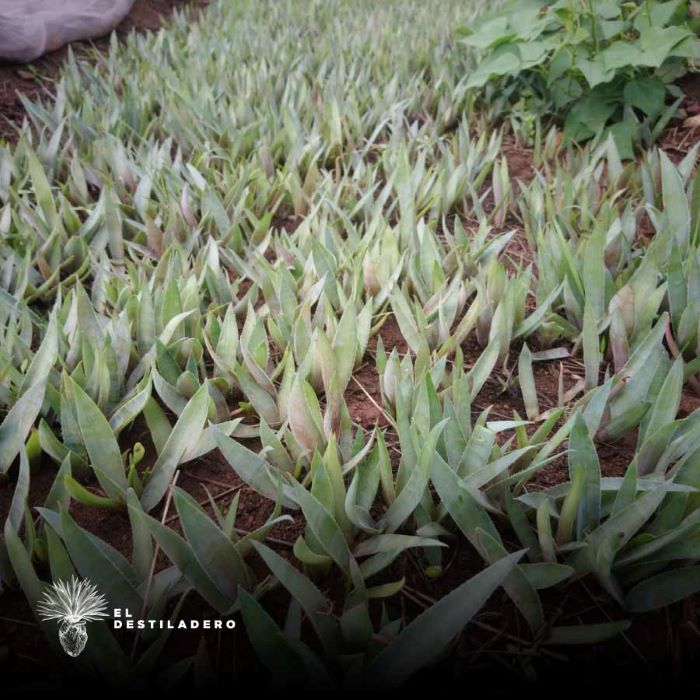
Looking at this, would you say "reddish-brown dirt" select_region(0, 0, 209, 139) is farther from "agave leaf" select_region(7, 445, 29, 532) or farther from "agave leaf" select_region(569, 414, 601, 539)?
"agave leaf" select_region(569, 414, 601, 539)

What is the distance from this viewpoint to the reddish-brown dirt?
2227mm

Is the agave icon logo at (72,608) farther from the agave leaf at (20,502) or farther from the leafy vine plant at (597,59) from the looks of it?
the leafy vine plant at (597,59)

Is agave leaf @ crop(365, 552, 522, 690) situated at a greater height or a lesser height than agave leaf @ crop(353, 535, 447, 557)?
greater

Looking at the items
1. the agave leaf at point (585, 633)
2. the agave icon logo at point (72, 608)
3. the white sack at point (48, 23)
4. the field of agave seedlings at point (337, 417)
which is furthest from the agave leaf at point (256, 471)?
the white sack at point (48, 23)

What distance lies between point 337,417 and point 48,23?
8.85 ft

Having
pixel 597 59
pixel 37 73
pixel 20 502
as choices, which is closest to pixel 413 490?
pixel 20 502

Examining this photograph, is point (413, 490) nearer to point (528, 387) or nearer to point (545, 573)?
point (545, 573)

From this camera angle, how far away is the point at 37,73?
2.60 m

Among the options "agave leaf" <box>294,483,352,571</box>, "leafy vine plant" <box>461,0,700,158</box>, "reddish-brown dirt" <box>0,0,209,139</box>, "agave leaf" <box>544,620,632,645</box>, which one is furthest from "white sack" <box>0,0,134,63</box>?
"agave leaf" <box>544,620,632,645</box>

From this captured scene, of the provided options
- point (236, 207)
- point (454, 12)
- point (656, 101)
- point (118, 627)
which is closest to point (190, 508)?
point (118, 627)

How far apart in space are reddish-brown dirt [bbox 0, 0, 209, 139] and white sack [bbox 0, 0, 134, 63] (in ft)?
0.13

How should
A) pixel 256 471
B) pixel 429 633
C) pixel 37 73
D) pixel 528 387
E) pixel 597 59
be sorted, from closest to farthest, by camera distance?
pixel 429 633
pixel 256 471
pixel 528 387
pixel 597 59
pixel 37 73

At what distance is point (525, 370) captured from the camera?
1.03m

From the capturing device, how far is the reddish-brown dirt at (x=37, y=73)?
2.23 meters
